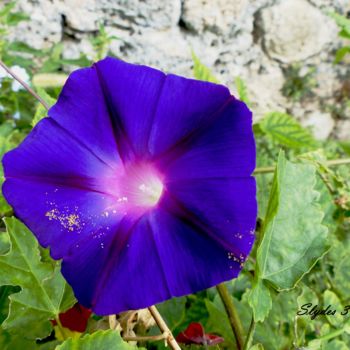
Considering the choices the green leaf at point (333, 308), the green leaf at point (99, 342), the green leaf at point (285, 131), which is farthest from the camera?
the green leaf at point (285, 131)

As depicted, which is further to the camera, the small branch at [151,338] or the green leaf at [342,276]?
the green leaf at [342,276]

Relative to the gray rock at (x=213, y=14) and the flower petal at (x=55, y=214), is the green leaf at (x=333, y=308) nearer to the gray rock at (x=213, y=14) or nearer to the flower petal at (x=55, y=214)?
the flower petal at (x=55, y=214)

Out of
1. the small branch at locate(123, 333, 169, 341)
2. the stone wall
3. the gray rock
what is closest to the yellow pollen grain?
the small branch at locate(123, 333, 169, 341)

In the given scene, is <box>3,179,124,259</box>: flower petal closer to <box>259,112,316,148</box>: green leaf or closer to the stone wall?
<box>259,112,316,148</box>: green leaf

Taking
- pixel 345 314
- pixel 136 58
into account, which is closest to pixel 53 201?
pixel 345 314

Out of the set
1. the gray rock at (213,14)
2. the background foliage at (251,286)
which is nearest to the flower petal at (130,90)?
the background foliage at (251,286)
